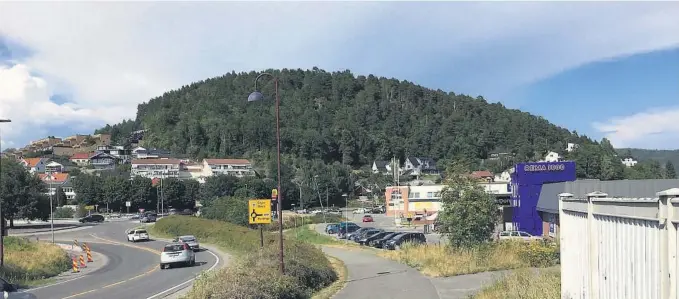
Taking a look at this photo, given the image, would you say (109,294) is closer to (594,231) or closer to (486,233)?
(486,233)

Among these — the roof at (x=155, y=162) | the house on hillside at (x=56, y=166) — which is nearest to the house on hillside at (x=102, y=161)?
the roof at (x=155, y=162)

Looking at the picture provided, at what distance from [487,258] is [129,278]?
17.2m

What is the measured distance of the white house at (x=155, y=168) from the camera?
163250 millimetres

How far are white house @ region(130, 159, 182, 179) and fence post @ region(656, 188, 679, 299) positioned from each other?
6507 inches

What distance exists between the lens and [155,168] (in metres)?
165

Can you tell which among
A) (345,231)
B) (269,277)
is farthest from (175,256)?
(345,231)

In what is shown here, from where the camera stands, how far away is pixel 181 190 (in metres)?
126

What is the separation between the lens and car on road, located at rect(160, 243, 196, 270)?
103ft

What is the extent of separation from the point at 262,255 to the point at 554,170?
135 feet

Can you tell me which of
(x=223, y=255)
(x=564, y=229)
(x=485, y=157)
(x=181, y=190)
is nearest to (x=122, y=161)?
(x=181, y=190)

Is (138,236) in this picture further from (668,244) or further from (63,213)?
(63,213)

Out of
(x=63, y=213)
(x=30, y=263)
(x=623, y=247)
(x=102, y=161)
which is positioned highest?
(x=102, y=161)

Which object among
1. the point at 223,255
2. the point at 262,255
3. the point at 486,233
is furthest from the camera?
the point at 223,255

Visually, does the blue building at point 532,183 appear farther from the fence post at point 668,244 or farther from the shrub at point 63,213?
the shrub at point 63,213
